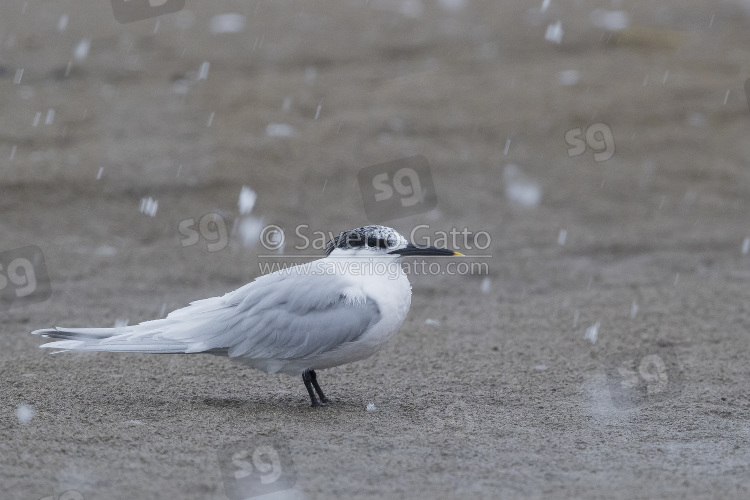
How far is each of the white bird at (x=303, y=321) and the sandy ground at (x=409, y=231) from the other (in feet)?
0.99

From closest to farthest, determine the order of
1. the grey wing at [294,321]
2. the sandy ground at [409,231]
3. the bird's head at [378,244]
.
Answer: the sandy ground at [409,231] < the grey wing at [294,321] < the bird's head at [378,244]

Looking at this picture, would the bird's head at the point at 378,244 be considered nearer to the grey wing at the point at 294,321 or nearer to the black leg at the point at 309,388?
the grey wing at the point at 294,321

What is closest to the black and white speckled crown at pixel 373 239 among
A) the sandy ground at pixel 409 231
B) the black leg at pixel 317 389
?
the black leg at pixel 317 389

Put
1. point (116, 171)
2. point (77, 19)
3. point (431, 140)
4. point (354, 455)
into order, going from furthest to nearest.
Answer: point (77, 19) → point (431, 140) → point (116, 171) → point (354, 455)

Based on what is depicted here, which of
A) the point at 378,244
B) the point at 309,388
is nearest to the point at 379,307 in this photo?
the point at 378,244

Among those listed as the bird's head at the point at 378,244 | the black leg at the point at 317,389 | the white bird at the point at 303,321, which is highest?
the bird's head at the point at 378,244

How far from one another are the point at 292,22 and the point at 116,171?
3.93 metres

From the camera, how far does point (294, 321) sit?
15.2 feet

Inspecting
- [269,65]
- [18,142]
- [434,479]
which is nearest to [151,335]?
[434,479]

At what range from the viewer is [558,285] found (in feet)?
23.8

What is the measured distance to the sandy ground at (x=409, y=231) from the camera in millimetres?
4055

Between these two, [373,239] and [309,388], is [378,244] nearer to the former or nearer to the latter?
[373,239]

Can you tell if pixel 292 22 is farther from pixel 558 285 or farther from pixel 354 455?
pixel 354 455

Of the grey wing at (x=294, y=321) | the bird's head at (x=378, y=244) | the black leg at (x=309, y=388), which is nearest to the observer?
the grey wing at (x=294, y=321)
